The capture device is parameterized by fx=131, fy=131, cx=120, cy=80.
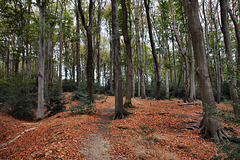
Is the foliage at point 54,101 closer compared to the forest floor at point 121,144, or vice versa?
the forest floor at point 121,144

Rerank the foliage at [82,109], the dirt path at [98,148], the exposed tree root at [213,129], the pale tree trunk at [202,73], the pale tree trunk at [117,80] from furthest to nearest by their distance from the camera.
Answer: the foliage at [82,109] < the pale tree trunk at [117,80] < the pale tree trunk at [202,73] < the exposed tree root at [213,129] < the dirt path at [98,148]

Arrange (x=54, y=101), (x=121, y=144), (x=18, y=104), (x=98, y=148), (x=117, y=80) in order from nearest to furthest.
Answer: (x=98, y=148)
(x=121, y=144)
(x=117, y=80)
(x=18, y=104)
(x=54, y=101)

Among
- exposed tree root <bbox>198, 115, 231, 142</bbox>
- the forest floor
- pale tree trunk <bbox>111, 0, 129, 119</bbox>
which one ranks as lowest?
the forest floor

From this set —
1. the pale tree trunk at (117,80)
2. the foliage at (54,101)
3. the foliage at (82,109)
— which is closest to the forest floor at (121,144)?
the pale tree trunk at (117,80)

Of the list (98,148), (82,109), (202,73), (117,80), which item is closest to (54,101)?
(82,109)

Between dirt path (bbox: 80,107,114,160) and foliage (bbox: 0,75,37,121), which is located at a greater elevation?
foliage (bbox: 0,75,37,121)

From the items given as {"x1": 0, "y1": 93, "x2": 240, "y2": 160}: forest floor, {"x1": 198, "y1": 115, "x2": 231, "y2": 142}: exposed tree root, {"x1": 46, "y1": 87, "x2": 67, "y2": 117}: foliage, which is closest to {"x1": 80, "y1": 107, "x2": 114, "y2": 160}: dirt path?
{"x1": 0, "y1": 93, "x2": 240, "y2": 160}: forest floor

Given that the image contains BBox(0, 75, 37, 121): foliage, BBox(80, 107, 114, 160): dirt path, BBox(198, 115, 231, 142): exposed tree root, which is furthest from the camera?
BBox(0, 75, 37, 121): foliage

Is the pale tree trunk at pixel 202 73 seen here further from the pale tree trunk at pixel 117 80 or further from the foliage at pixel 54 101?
the foliage at pixel 54 101

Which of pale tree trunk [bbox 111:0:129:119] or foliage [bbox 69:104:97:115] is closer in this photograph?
pale tree trunk [bbox 111:0:129:119]

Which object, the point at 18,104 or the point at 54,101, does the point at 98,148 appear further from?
the point at 18,104

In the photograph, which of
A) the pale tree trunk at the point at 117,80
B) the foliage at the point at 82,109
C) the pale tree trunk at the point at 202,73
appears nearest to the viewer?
the pale tree trunk at the point at 202,73

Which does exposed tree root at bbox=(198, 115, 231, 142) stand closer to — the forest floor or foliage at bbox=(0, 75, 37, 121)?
the forest floor

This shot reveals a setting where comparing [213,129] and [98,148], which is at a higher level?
[213,129]
